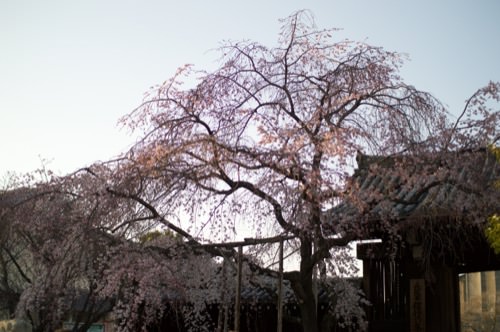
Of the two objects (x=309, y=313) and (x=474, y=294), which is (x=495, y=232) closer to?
(x=309, y=313)

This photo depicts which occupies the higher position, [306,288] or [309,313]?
[306,288]

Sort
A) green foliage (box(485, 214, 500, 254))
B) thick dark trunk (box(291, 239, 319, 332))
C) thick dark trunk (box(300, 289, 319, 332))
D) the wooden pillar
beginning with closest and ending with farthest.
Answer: green foliage (box(485, 214, 500, 254))
thick dark trunk (box(291, 239, 319, 332))
thick dark trunk (box(300, 289, 319, 332))
the wooden pillar

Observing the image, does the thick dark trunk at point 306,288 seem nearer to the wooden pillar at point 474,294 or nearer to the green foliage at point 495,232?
the green foliage at point 495,232

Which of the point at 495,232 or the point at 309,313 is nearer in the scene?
the point at 495,232

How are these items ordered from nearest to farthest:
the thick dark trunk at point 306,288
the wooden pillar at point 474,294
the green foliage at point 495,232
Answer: the green foliage at point 495,232 → the thick dark trunk at point 306,288 → the wooden pillar at point 474,294

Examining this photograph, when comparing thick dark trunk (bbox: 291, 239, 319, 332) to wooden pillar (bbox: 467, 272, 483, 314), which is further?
wooden pillar (bbox: 467, 272, 483, 314)

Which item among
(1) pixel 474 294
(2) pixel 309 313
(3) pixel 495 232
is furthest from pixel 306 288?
(1) pixel 474 294

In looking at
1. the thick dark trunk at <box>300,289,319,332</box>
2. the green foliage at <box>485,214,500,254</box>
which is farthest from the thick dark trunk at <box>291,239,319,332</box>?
the green foliage at <box>485,214,500,254</box>

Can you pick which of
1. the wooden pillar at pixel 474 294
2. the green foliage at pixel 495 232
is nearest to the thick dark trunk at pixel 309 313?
the green foliage at pixel 495 232

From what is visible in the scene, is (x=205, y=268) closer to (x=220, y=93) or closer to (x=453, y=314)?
(x=220, y=93)

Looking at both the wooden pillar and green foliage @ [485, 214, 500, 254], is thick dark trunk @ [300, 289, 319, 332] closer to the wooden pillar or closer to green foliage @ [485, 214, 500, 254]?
green foliage @ [485, 214, 500, 254]

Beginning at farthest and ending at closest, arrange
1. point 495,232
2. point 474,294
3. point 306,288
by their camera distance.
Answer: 1. point 474,294
2. point 306,288
3. point 495,232

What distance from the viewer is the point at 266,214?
25.3 ft

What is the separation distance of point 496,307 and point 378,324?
1553 centimetres
